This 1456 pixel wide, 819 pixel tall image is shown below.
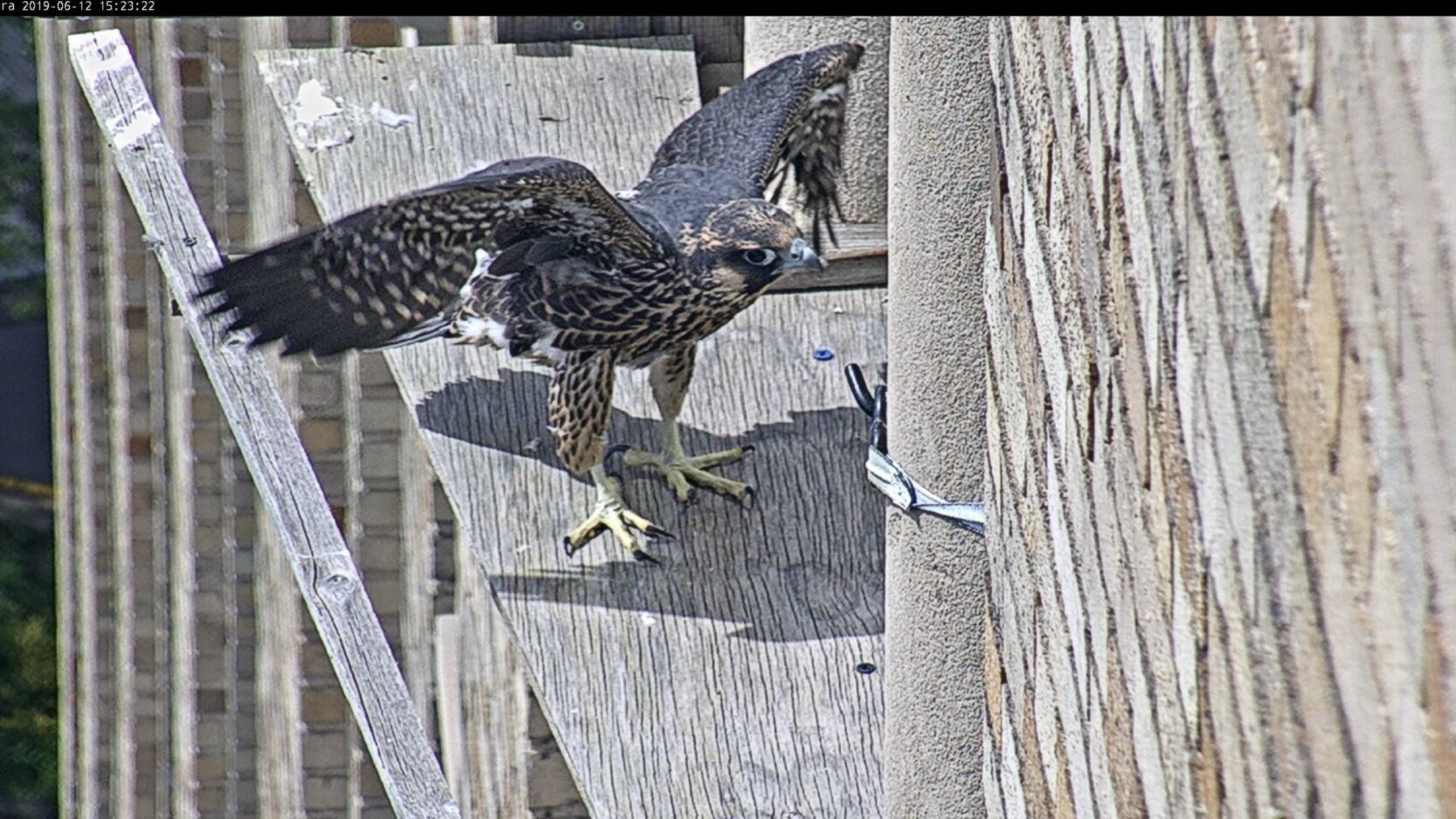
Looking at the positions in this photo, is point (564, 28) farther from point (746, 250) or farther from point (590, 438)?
point (590, 438)

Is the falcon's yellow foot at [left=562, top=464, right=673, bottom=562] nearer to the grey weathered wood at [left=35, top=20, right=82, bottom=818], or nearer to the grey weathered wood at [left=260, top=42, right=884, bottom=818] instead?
the grey weathered wood at [left=260, top=42, right=884, bottom=818]

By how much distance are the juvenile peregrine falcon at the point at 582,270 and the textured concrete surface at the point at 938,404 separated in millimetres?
1220

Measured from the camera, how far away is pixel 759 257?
14.6 feet

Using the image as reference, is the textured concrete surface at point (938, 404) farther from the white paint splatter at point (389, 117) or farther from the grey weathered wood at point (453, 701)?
the grey weathered wood at point (453, 701)

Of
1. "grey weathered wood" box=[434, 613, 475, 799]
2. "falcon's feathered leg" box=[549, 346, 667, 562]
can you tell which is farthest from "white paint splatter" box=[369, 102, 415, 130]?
"grey weathered wood" box=[434, 613, 475, 799]

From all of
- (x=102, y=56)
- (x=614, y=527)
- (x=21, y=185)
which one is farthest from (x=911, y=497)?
(x=21, y=185)

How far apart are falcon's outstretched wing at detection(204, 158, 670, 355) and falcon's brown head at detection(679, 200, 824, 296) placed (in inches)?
5.2

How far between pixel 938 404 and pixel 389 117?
2.32 meters

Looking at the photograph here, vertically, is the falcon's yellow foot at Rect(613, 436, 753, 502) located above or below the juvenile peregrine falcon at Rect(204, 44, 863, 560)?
below

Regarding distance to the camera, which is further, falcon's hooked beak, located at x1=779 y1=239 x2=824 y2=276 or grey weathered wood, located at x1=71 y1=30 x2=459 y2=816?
falcon's hooked beak, located at x1=779 y1=239 x2=824 y2=276

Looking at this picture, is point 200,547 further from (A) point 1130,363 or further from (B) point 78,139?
(A) point 1130,363

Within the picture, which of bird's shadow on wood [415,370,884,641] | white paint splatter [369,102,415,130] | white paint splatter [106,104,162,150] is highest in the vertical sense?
white paint splatter [369,102,415,130]

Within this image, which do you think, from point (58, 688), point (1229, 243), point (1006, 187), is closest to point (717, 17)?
point (1006, 187)

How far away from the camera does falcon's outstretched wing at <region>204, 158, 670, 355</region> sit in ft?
14.0
